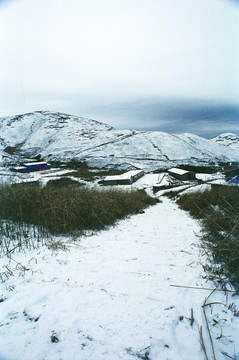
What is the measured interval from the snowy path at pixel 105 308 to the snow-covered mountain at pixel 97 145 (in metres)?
47.7

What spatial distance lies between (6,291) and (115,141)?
67.8 metres

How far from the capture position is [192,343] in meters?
1.85

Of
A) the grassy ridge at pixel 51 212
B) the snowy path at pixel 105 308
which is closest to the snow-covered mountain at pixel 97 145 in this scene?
the grassy ridge at pixel 51 212

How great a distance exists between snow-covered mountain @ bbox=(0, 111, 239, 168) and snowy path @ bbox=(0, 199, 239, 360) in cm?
4774

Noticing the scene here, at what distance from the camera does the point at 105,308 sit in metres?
2.30

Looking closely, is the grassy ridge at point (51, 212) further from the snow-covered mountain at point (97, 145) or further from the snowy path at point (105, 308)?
the snow-covered mountain at point (97, 145)

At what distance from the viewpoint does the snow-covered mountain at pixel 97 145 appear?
186ft

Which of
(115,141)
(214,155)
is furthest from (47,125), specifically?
(214,155)

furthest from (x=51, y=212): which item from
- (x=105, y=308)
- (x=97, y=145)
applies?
(x=97, y=145)

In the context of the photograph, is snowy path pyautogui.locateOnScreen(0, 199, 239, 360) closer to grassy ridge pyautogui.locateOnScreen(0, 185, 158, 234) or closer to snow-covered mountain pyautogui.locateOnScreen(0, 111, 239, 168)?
grassy ridge pyautogui.locateOnScreen(0, 185, 158, 234)

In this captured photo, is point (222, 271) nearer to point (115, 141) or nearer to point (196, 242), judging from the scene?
point (196, 242)

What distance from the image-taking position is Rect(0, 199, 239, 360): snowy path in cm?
179

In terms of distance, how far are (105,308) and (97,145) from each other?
65428 millimetres

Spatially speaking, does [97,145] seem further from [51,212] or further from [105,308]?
[105,308]
